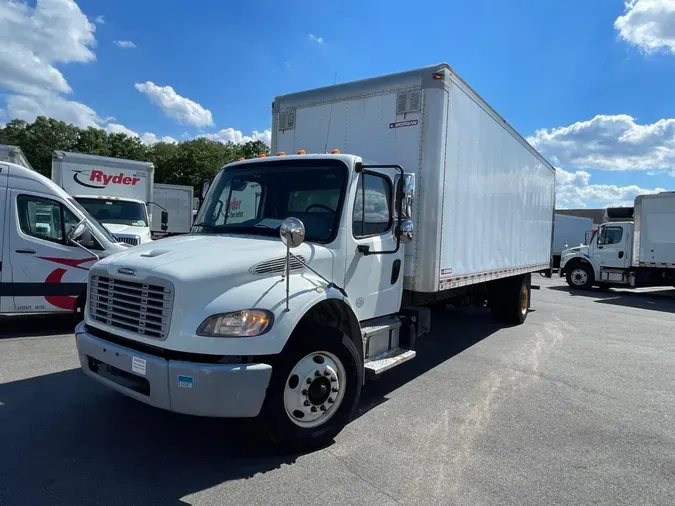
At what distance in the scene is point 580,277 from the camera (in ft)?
63.6

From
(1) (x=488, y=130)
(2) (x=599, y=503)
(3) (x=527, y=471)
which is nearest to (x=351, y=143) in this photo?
(1) (x=488, y=130)

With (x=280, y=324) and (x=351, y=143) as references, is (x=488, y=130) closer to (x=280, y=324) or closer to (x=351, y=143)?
(x=351, y=143)

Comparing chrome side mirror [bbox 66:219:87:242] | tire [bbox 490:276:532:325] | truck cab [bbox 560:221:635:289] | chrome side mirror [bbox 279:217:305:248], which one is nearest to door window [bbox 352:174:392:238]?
chrome side mirror [bbox 279:217:305:248]

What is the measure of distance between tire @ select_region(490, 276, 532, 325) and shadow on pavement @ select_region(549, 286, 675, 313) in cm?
719

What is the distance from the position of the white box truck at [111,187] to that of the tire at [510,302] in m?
7.97

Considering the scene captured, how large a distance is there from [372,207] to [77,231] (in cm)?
472

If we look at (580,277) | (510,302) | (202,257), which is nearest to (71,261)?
(202,257)

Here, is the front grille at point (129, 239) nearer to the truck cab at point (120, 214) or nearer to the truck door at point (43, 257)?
the truck cab at point (120, 214)

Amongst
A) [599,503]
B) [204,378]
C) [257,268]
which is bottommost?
[599,503]

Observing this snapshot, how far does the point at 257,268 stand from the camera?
3.51 meters

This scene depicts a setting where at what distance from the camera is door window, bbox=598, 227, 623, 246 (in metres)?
18.4

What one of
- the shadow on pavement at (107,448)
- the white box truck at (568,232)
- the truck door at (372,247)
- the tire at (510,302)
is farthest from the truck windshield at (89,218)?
the white box truck at (568,232)

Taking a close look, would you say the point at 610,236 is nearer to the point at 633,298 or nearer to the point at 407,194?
the point at 633,298

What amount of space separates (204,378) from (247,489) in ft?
2.69
